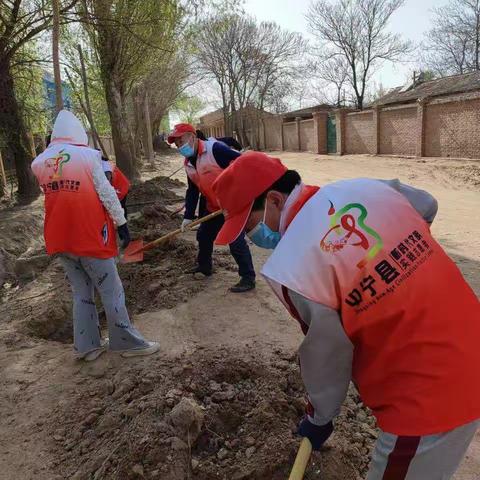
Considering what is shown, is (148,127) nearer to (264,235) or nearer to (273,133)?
(273,133)

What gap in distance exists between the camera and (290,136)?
32312 mm

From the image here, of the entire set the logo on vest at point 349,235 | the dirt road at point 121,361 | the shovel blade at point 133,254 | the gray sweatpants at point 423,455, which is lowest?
the dirt road at point 121,361

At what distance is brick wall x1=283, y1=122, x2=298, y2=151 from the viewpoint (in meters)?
31.4

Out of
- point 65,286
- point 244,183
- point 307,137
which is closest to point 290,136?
point 307,137

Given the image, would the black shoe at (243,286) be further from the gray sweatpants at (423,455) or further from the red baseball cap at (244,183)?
the gray sweatpants at (423,455)

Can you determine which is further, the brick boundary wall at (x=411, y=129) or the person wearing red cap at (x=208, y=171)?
the brick boundary wall at (x=411, y=129)

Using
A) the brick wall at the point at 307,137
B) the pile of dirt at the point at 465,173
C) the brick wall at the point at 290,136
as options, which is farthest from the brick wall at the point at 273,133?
the pile of dirt at the point at 465,173

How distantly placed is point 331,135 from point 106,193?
2401 cm

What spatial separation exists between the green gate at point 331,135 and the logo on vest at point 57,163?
2330cm

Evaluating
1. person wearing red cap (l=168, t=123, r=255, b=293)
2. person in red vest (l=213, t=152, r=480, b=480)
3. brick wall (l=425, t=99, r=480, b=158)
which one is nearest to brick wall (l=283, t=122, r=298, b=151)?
brick wall (l=425, t=99, r=480, b=158)

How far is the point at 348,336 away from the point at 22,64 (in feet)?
39.4

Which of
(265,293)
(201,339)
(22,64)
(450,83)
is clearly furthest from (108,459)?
(450,83)

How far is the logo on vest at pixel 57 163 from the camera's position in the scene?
3203mm

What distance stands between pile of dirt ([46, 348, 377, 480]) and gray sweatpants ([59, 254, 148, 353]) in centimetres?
32
